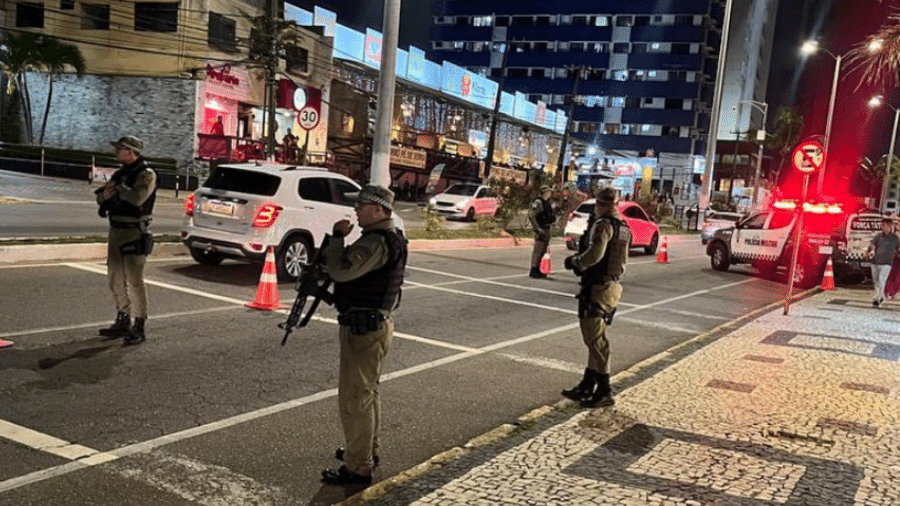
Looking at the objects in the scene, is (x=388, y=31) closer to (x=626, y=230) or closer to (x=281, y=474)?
(x=626, y=230)

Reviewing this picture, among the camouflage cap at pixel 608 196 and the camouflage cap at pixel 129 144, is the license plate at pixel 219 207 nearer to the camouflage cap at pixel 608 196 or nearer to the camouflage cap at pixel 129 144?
the camouflage cap at pixel 129 144

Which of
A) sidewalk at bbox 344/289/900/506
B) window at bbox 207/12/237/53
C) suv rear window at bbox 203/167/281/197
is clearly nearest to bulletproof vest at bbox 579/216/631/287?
sidewalk at bbox 344/289/900/506

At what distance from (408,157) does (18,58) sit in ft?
62.0

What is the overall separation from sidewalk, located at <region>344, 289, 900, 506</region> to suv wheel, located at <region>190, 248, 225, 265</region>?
7.15 m

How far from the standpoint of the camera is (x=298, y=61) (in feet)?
121

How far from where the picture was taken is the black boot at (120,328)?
23.7ft

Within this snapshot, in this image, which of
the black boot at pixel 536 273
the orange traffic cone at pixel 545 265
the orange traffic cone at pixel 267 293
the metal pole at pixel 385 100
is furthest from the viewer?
the metal pole at pixel 385 100

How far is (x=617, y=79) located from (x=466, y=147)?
5653cm

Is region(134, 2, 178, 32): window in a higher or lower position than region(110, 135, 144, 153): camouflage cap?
higher

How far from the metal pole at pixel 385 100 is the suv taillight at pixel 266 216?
5.88 metres

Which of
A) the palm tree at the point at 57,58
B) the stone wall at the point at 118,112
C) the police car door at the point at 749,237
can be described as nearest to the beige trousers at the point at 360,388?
the police car door at the point at 749,237

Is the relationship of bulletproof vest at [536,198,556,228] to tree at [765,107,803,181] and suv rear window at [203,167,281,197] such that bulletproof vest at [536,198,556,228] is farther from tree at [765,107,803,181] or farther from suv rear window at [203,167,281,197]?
tree at [765,107,803,181]

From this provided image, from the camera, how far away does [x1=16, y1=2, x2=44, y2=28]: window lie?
110ft

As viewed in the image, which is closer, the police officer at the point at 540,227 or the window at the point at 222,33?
the police officer at the point at 540,227
